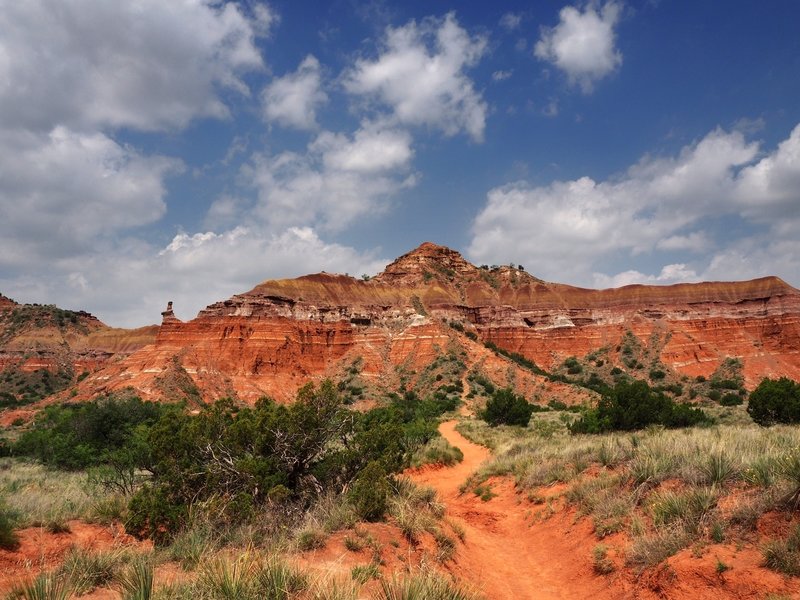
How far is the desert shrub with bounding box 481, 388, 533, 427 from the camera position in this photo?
101 ft

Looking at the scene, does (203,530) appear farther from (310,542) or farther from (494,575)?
(494,575)

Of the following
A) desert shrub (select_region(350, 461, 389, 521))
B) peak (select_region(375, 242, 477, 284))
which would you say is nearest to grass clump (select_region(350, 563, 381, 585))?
desert shrub (select_region(350, 461, 389, 521))

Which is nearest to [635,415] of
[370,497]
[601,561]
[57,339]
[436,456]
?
[436,456]

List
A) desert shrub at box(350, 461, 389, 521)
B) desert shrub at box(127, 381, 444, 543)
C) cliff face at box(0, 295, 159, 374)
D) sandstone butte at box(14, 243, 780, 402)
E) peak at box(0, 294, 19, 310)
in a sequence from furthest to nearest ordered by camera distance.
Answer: peak at box(0, 294, 19, 310) → cliff face at box(0, 295, 159, 374) → sandstone butte at box(14, 243, 780, 402) → desert shrub at box(127, 381, 444, 543) → desert shrub at box(350, 461, 389, 521)

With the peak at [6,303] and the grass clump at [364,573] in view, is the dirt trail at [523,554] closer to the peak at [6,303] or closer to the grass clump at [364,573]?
the grass clump at [364,573]

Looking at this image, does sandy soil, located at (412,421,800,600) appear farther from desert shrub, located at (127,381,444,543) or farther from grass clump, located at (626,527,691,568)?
desert shrub, located at (127,381,444,543)

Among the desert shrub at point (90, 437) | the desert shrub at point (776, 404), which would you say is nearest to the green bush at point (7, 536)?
the desert shrub at point (90, 437)

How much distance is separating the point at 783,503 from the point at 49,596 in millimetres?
9624

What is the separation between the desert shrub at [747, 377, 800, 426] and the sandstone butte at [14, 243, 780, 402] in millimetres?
35616

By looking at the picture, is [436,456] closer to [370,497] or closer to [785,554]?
[370,497]

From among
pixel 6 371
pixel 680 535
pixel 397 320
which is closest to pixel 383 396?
pixel 397 320

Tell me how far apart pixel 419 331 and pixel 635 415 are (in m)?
49.1

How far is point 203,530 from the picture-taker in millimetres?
8516

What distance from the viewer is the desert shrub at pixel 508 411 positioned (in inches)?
1212
